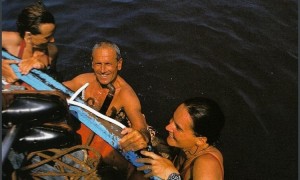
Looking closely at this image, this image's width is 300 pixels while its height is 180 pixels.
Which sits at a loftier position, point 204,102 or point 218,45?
point 204,102

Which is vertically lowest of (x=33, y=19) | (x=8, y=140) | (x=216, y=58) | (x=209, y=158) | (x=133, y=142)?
(x=216, y=58)

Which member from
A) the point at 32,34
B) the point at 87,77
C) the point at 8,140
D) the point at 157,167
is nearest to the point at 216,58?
the point at 87,77

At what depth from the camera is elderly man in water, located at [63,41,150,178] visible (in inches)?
141

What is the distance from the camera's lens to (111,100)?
4066 mm

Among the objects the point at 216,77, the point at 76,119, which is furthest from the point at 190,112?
the point at 216,77

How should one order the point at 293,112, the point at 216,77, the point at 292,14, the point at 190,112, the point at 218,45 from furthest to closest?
the point at 292,14 → the point at 218,45 → the point at 216,77 → the point at 293,112 → the point at 190,112

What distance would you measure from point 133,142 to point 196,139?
0.56 metres

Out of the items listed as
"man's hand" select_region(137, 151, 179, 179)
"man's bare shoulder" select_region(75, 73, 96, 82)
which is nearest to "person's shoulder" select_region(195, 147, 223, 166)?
"man's hand" select_region(137, 151, 179, 179)

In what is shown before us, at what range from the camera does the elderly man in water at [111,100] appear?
3584mm

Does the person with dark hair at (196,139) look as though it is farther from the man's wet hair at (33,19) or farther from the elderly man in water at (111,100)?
the man's wet hair at (33,19)

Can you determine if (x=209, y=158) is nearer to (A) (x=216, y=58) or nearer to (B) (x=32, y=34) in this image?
(B) (x=32, y=34)

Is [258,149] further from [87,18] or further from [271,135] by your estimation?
[87,18]

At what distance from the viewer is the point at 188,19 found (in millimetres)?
8414

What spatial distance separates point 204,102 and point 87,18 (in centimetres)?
620
